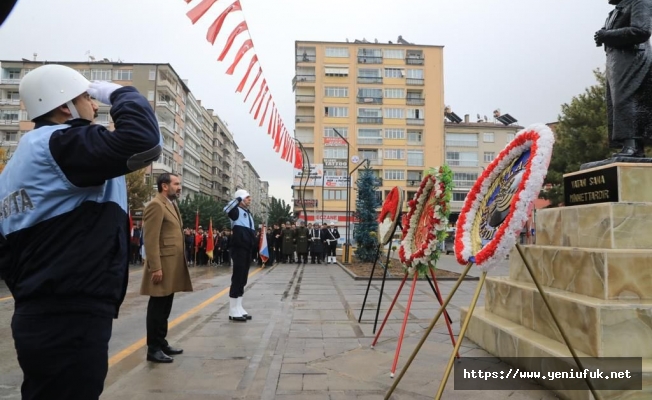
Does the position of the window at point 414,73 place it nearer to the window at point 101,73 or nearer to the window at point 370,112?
the window at point 370,112

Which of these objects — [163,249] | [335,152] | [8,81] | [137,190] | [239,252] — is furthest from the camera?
[335,152]

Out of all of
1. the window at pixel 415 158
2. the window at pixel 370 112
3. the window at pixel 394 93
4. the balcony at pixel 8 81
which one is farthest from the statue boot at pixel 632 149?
the balcony at pixel 8 81

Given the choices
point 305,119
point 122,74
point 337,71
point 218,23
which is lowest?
point 218,23

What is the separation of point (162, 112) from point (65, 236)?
55944mm

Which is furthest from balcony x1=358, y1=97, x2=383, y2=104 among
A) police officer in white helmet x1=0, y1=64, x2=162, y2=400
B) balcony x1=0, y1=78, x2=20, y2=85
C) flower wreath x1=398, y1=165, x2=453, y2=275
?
police officer in white helmet x1=0, y1=64, x2=162, y2=400

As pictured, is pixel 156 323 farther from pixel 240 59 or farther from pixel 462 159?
pixel 462 159

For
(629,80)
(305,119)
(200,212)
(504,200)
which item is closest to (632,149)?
(629,80)

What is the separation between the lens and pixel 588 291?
381 centimetres

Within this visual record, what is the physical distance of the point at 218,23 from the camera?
5.86m

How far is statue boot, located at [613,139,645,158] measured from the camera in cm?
489

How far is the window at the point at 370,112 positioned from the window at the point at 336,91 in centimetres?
279

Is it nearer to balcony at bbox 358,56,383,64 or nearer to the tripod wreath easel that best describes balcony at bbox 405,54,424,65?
balcony at bbox 358,56,383,64

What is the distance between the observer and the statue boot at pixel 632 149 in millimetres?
4887

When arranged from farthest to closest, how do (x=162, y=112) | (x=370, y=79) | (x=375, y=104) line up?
1. (x=370, y=79)
2. (x=375, y=104)
3. (x=162, y=112)
